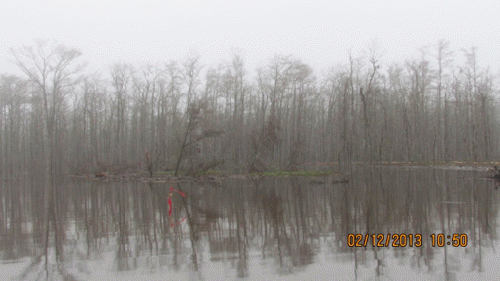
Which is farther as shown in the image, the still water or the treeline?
the treeline

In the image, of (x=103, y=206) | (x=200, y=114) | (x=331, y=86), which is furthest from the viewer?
(x=331, y=86)

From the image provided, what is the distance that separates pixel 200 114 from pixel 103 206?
15863mm

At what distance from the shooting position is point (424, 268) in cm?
644

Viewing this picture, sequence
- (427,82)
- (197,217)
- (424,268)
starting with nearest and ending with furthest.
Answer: (424,268) → (197,217) → (427,82)

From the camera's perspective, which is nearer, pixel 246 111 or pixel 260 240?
pixel 260 240

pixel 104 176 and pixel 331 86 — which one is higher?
pixel 331 86

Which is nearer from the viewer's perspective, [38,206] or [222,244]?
[222,244]

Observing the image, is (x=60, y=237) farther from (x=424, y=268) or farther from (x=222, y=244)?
(x=424, y=268)

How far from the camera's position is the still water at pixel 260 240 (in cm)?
658

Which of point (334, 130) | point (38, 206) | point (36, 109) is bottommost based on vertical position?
point (38, 206)

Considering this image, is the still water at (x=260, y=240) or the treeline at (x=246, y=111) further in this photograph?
the treeline at (x=246, y=111)

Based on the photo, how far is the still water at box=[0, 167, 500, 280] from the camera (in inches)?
259

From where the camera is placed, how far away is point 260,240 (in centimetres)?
890

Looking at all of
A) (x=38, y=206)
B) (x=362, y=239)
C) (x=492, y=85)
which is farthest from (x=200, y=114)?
(x=492, y=85)
